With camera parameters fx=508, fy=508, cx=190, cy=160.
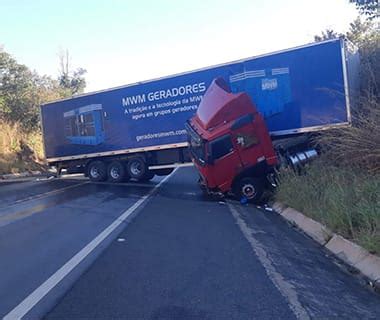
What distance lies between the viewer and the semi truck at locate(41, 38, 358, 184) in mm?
15734

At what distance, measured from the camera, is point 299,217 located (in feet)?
33.8

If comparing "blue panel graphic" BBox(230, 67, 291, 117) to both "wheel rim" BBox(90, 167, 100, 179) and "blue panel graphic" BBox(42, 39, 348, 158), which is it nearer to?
"blue panel graphic" BBox(42, 39, 348, 158)

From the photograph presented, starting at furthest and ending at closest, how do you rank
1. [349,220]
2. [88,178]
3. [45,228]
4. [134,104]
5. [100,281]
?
[88,178]
[134,104]
[45,228]
[349,220]
[100,281]

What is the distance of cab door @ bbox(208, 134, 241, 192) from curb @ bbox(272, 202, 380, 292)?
4.08 metres

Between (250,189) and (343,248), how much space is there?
7.33 m

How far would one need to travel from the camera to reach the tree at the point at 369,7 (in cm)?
2045

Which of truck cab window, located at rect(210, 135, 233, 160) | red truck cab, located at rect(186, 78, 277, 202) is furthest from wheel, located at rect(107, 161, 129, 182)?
truck cab window, located at rect(210, 135, 233, 160)

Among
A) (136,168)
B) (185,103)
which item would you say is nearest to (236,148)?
(185,103)

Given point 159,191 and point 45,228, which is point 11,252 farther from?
point 159,191

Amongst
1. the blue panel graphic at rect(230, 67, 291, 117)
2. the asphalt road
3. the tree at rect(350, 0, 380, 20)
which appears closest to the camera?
the asphalt road

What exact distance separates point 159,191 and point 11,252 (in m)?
10.5

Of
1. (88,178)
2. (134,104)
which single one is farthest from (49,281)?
(88,178)

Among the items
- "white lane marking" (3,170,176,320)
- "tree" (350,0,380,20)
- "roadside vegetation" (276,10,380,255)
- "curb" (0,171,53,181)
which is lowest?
"curb" (0,171,53,181)

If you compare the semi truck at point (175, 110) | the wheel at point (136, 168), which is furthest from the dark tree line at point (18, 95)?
the wheel at point (136, 168)
